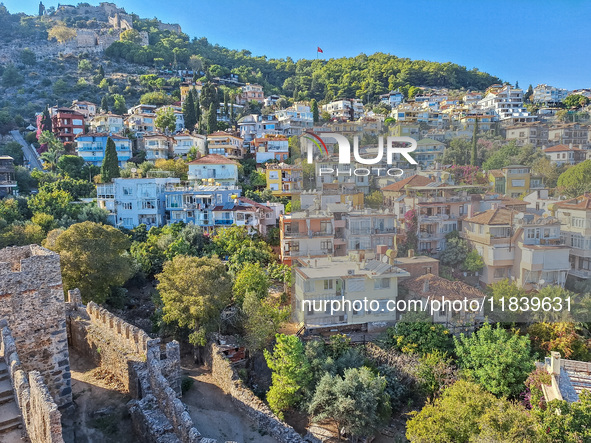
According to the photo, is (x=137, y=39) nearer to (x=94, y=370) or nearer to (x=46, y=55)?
(x=46, y=55)

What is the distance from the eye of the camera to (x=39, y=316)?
43.4 feet

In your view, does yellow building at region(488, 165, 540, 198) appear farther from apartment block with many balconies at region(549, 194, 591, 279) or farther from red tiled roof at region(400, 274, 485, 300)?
red tiled roof at region(400, 274, 485, 300)

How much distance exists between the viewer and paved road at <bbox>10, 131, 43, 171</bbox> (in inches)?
2191

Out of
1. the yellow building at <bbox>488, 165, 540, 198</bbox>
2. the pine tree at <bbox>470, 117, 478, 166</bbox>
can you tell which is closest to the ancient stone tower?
the yellow building at <bbox>488, 165, 540, 198</bbox>

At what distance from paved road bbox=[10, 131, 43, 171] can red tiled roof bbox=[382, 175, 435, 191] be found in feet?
149

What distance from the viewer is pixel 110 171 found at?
43.0 m

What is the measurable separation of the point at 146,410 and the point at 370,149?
1976 centimetres

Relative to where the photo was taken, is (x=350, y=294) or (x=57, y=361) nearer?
(x=57, y=361)

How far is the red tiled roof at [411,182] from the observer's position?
27828mm

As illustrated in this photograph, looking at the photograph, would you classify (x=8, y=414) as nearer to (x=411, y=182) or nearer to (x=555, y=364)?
(x=555, y=364)

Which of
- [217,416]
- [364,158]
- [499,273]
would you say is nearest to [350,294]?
[499,273]

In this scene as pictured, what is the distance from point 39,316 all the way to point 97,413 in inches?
137

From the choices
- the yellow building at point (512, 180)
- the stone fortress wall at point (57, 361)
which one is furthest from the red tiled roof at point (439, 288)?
the stone fortress wall at point (57, 361)

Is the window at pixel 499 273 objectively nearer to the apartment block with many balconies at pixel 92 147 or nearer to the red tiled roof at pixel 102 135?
the apartment block with many balconies at pixel 92 147
